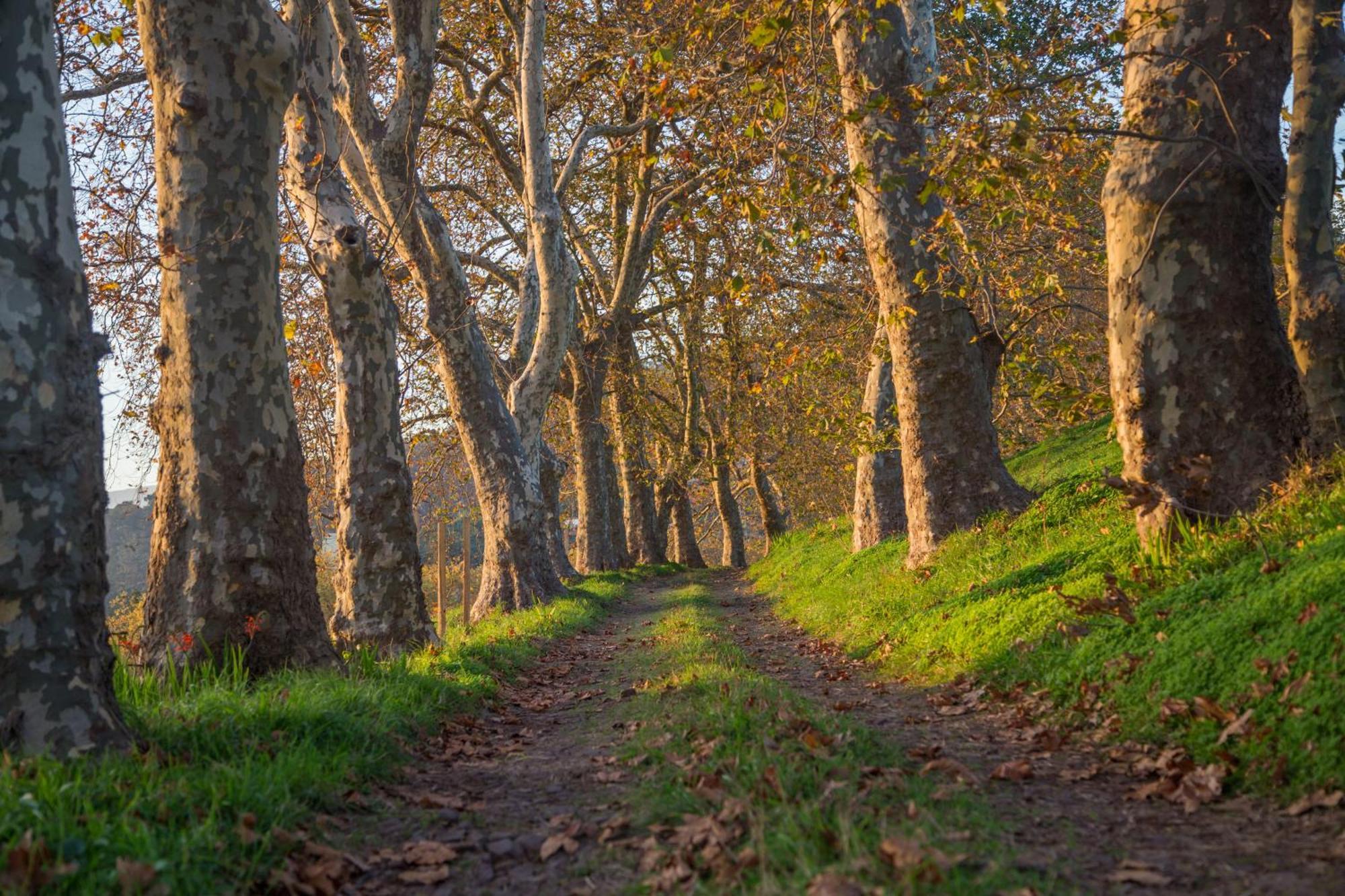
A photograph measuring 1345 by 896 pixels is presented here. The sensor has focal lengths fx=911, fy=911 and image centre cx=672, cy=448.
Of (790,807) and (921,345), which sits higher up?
(921,345)

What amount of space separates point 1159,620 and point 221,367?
622cm

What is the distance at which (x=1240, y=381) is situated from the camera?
19.6 ft

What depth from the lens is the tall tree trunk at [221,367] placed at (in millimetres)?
6207

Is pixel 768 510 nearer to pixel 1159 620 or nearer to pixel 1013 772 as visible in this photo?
pixel 1159 620

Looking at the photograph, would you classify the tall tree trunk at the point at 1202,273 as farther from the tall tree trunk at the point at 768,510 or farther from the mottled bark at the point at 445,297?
the tall tree trunk at the point at 768,510

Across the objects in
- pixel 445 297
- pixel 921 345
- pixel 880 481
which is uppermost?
pixel 445 297

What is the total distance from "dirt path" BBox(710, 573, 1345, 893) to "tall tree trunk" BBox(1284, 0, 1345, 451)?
285 cm

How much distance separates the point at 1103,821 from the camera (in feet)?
12.2

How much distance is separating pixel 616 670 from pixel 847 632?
267 cm

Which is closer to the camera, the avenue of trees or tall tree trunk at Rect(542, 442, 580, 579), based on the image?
the avenue of trees

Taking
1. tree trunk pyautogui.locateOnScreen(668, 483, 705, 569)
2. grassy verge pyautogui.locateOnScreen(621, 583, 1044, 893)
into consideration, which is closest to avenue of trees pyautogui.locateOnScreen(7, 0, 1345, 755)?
grassy verge pyautogui.locateOnScreen(621, 583, 1044, 893)

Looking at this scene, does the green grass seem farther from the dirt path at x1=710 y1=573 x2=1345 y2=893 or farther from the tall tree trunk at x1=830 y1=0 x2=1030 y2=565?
the tall tree trunk at x1=830 y1=0 x2=1030 y2=565

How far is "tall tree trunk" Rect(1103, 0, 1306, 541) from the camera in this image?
5973 millimetres

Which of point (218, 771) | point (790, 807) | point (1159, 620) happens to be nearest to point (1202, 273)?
point (1159, 620)
